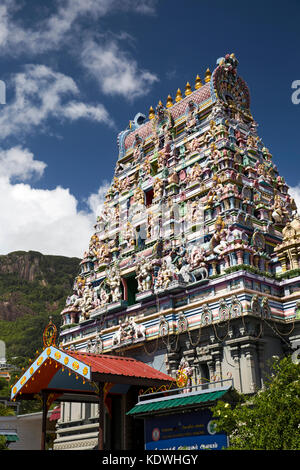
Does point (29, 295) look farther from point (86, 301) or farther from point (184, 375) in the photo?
point (184, 375)

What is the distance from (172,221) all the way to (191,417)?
15.2 meters

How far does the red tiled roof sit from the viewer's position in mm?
22334

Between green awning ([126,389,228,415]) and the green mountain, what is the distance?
82.7 meters

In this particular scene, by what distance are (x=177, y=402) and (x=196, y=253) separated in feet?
36.1

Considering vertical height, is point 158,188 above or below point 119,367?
above

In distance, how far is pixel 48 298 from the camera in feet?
485

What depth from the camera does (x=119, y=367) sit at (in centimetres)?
2400

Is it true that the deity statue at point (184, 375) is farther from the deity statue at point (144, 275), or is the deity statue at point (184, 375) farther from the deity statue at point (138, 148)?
the deity statue at point (138, 148)

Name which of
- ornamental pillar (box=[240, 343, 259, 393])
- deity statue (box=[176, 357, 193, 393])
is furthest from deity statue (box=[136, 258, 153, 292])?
ornamental pillar (box=[240, 343, 259, 393])

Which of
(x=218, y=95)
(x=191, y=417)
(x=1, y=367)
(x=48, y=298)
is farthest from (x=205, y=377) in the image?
(x=48, y=298)

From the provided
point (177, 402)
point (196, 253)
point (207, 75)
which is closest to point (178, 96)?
point (207, 75)

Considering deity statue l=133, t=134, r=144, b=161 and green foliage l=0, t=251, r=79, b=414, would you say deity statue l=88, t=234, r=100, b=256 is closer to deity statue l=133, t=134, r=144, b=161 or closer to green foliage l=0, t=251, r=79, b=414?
deity statue l=133, t=134, r=144, b=161

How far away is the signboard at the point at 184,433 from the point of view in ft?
58.2
